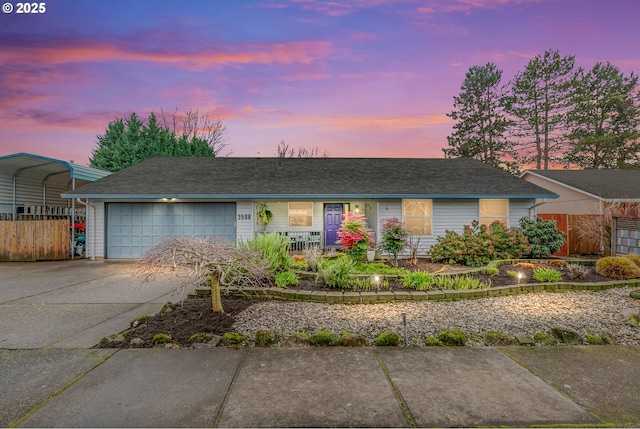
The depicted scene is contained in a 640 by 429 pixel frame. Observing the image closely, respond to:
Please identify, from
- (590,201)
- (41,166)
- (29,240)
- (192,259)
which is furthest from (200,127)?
(590,201)

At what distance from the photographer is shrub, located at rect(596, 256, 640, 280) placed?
6684 mm

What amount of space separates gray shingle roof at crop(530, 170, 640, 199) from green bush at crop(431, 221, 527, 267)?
25.8 ft

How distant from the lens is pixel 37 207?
46.4 ft

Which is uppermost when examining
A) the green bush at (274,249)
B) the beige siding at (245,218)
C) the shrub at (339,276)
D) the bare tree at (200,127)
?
the bare tree at (200,127)

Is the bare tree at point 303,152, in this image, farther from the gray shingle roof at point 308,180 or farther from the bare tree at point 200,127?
the gray shingle roof at point 308,180

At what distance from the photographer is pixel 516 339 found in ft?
12.1

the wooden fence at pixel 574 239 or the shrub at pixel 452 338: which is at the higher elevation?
the wooden fence at pixel 574 239

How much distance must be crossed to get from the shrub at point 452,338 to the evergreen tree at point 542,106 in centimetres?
2829

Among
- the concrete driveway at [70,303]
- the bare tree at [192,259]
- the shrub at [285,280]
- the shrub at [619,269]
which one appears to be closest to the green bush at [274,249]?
the shrub at [285,280]

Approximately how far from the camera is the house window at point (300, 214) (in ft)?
43.3

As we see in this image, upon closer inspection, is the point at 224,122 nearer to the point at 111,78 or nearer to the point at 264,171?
the point at 111,78

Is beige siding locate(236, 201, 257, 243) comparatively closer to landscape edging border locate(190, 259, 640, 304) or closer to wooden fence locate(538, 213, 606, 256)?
landscape edging border locate(190, 259, 640, 304)

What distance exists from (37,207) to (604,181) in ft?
91.4

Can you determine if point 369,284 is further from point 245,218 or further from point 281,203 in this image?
point 281,203
